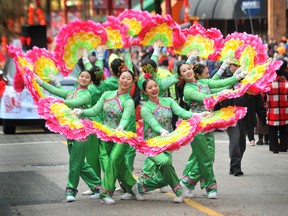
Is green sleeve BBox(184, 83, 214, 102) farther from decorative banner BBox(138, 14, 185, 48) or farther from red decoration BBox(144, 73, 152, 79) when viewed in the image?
decorative banner BBox(138, 14, 185, 48)

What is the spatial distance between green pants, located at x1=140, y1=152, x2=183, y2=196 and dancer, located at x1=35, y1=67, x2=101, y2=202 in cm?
67

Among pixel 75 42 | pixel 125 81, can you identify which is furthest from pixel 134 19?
pixel 125 81

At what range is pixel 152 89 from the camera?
1132cm

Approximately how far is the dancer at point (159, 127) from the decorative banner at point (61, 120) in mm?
784

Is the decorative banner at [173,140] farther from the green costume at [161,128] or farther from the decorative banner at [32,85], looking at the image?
the decorative banner at [32,85]

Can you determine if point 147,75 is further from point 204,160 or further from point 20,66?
point 20,66

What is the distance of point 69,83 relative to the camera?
906 inches

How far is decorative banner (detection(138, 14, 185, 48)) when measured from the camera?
12688 millimetres

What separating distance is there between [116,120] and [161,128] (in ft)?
2.00

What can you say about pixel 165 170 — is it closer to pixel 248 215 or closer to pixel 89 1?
pixel 248 215

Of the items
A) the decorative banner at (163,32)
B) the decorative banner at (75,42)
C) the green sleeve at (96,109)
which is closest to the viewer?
the green sleeve at (96,109)

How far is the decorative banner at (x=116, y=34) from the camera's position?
1281 centimetres

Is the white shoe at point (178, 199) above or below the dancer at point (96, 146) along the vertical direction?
below

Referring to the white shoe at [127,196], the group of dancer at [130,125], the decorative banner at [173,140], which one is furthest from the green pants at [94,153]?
the decorative banner at [173,140]
